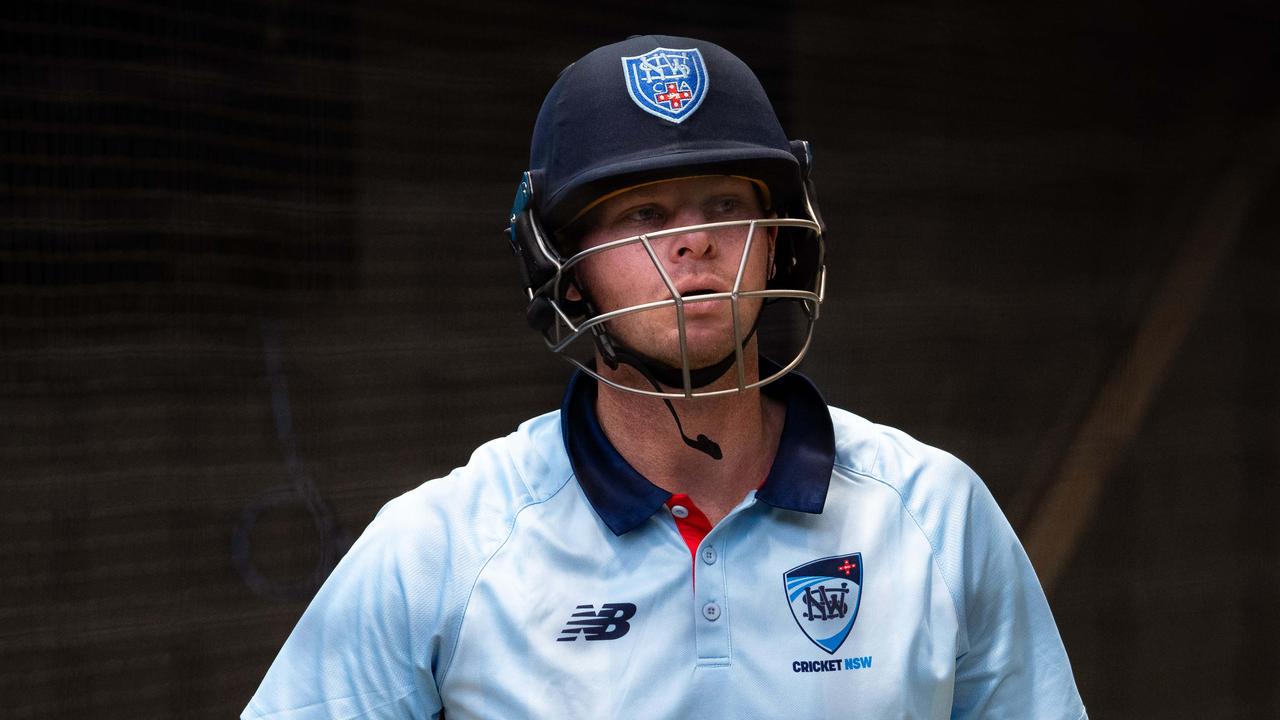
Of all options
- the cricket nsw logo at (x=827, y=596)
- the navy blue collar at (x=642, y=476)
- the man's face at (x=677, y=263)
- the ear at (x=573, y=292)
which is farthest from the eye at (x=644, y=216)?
the cricket nsw logo at (x=827, y=596)

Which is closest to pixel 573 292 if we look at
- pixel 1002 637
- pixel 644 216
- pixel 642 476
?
pixel 644 216

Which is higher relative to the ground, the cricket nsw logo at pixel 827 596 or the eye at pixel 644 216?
the eye at pixel 644 216

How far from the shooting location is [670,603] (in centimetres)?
193

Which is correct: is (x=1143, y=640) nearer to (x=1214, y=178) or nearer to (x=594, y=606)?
(x=1214, y=178)

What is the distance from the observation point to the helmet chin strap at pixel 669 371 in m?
1.99

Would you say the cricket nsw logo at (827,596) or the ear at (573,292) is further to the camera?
the ear at (573,292)

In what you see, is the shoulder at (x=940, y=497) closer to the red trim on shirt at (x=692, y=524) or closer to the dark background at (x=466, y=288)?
the red trim on shirt at (x=692, y=524)

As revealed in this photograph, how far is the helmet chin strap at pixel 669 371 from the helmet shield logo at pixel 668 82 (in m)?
0.31

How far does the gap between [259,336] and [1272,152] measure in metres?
3.36

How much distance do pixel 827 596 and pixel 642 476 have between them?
0.29m

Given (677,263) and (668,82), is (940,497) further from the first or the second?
(668,82)

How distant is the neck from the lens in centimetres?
205

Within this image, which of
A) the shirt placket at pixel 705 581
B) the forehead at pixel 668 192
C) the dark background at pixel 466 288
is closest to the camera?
the shirt placket at pixel 705 581

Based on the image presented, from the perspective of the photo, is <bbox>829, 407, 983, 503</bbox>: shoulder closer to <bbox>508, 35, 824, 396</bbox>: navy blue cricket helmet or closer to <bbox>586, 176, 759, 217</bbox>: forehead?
<bbox>508, 35, 824, 396</bbox>: navy blue cricket helmet
